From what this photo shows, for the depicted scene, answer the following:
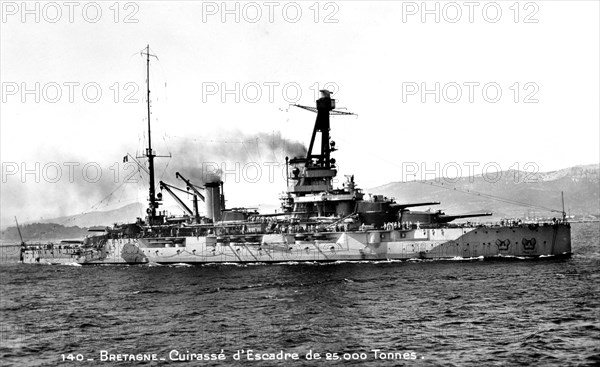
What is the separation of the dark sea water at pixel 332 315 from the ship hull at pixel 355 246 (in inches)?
87.0

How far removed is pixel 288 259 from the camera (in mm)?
50375

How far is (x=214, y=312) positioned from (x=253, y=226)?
23.0m

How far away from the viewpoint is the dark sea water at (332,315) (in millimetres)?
21359

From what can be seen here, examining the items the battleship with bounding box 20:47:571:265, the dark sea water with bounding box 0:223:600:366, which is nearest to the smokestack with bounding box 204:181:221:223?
the battleship with bounding box 20:47:571:265

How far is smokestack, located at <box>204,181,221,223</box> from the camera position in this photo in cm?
5584

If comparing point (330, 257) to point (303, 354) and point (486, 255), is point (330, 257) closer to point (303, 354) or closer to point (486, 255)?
point (486, 255)

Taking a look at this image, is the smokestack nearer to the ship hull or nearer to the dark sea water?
the ship hull

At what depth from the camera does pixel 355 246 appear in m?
48.2

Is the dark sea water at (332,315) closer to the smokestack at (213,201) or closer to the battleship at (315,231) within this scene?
the battleship at (315,231)

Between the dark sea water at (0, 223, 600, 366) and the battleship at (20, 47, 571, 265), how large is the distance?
249cm

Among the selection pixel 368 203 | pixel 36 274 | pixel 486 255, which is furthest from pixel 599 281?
pixel 36 274

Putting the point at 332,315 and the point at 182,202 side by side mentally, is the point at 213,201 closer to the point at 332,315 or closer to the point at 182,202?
the point at 182,202

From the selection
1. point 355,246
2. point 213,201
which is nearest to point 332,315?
point 355,246

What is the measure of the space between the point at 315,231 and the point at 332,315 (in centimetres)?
2188
